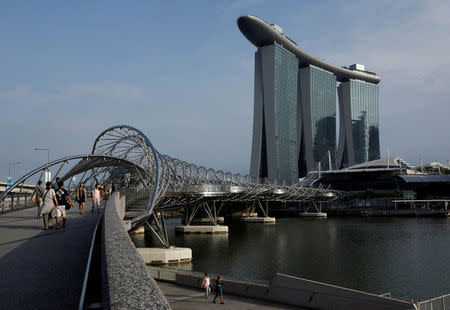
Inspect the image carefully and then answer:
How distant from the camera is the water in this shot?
99.8 ft

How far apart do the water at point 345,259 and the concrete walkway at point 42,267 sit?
20795mm

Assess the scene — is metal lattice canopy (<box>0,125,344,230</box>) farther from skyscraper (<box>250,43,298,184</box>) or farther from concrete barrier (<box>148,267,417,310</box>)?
skyscraper (<box>250,43,298,184</box>)

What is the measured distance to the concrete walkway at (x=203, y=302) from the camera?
2112 centimetres

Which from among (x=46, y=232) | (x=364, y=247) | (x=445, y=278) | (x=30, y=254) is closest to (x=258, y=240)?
(x=364, y=247)

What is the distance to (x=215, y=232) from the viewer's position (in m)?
70.4

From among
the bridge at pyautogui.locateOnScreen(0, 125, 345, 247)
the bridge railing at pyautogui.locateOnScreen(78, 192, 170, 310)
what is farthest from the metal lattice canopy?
the bridge railing at pyautogui.locateOnScreen(78, 192, 170, 310)

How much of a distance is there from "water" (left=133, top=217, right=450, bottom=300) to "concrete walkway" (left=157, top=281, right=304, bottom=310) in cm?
859

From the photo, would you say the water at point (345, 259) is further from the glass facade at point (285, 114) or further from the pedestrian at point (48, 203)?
the glass facade at point (285, 114)

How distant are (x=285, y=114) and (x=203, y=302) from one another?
16143 centimetres

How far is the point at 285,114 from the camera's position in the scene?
587 ft

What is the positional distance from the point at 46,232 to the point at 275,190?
277ft

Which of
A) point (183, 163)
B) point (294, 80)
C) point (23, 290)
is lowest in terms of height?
point (23, 290)

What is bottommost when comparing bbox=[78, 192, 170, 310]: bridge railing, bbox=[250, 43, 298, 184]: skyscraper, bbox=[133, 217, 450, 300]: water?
bbox=[133, 217, 450, 300]: water

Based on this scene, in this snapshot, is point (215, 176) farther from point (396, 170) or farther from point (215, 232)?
point (396, 170)
